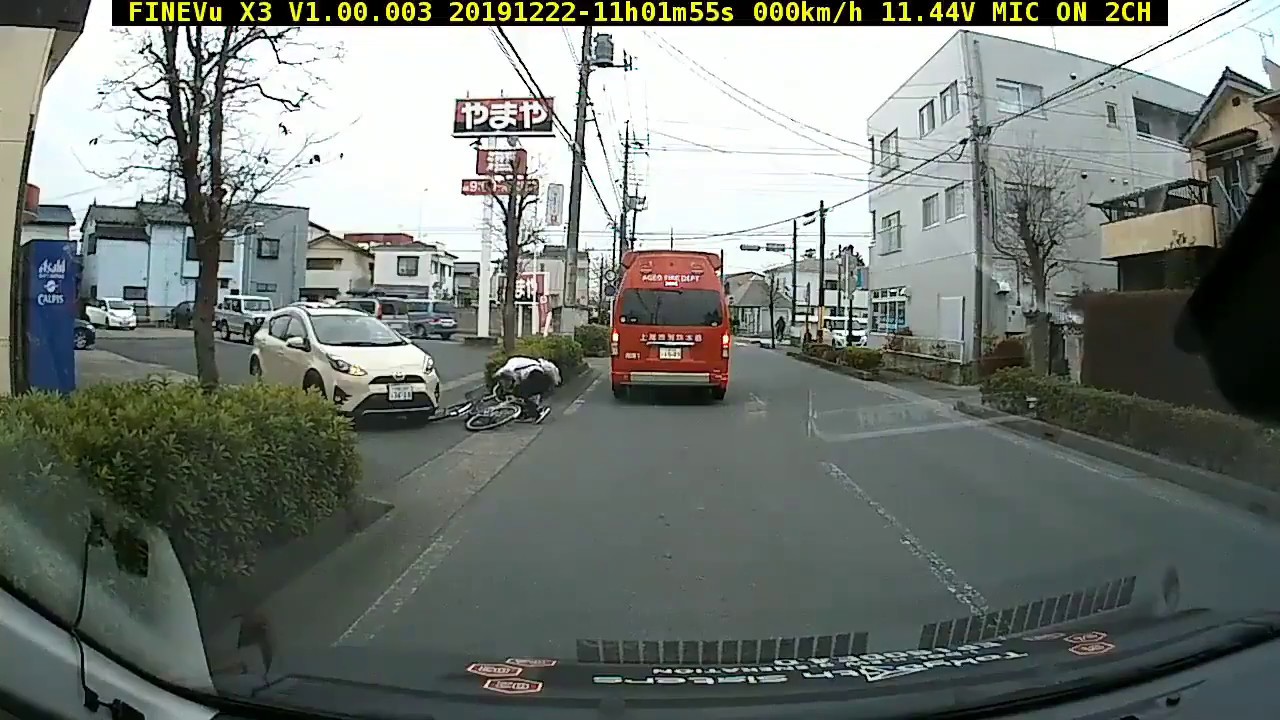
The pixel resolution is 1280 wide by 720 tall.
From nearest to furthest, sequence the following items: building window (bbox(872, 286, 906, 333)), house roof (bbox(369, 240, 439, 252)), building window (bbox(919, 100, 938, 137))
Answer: house roof (bbox(369, 240, 439, 252)), building window (bbox(919, 100, 938, 137)), building window (bbox(872, 286, 906, 333))

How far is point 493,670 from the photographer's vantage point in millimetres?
2973

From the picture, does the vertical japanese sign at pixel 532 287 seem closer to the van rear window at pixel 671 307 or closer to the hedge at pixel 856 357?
the van rear window at pixel 671 307

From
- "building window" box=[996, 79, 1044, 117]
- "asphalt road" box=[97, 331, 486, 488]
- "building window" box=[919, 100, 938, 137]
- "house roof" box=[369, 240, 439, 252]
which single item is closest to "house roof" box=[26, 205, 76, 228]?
"asphalt road" box=[97, 331, 486, 488]

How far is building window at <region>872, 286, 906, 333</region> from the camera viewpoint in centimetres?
2553

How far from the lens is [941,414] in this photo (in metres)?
13.2

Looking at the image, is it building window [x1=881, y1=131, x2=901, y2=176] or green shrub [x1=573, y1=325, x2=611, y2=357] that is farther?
green shrub [x1=573, y1=325, x2=611, y2=357]

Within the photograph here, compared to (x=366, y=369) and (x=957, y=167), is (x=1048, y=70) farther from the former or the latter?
(x=957, y=167)

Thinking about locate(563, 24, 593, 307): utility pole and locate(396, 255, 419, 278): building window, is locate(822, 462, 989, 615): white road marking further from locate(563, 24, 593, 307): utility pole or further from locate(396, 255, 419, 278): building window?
locate(563, 24, 593, 307): utility pole

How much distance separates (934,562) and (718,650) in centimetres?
204

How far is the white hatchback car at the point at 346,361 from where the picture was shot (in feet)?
18.8

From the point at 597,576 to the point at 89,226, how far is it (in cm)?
290

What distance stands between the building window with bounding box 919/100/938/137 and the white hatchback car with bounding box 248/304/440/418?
1402 centimetres

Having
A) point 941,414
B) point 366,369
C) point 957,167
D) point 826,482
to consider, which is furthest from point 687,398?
point 366,369

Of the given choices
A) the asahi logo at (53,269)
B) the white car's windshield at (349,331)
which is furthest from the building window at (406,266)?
the asahi logo at (53,269)
